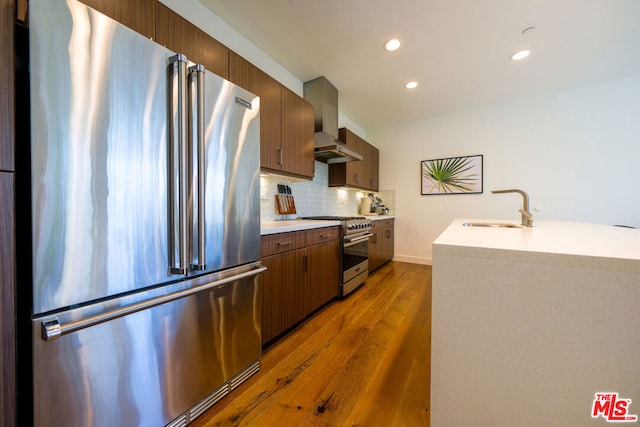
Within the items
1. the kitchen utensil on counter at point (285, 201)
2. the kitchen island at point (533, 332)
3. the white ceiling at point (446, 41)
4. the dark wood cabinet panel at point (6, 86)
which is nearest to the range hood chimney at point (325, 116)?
the white ceiling at point (446, 41)

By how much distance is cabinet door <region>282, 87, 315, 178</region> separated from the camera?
216cm

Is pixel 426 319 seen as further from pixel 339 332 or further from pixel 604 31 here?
pixel 604 31

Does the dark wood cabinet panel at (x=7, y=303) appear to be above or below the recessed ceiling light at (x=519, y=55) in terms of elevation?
below

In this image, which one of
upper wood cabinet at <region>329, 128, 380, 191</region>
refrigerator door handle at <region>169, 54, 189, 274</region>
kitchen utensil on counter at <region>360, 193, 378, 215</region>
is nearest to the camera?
refrigerator door handle at <region>169, 54, 189, 274</region>

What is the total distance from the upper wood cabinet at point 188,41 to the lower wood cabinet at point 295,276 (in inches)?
46.7

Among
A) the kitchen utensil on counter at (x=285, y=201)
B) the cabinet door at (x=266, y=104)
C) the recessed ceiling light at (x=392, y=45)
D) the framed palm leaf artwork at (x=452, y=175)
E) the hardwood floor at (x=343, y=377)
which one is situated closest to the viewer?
the hardwood floor at (x=343, y=377)

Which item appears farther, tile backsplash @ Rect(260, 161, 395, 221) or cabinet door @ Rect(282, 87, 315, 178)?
tile backsplash @ Rect(260, 161, 395, 221)

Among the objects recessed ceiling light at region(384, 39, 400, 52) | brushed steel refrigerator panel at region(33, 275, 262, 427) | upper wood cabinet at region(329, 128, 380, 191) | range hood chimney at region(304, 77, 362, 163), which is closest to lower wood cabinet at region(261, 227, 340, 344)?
brushed steel refrigerator panel at region(33, 275, 262, 427)

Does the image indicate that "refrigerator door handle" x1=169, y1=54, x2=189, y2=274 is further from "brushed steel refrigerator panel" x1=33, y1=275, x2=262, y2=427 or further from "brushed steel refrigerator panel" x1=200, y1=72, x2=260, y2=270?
"brushed steel refrigerator panel" x1=33, y1=275, x2=262, y2=427

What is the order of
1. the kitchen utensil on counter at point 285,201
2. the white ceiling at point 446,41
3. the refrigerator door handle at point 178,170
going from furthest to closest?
1. the kitchen utensil on counter at point 285,201
2. the white ceiling at point 446,41
3. the refrigerator door handle at point 178,170

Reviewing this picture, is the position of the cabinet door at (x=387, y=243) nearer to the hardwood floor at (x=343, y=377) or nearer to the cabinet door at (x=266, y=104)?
the hardwood floor at (x=343, y=377)

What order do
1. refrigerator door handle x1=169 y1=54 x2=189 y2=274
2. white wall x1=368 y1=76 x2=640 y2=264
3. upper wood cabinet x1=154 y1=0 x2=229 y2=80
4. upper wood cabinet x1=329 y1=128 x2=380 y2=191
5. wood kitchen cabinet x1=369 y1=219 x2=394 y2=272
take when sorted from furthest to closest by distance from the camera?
wood kitchen cabinet x1=369 y1=219 x2=394 y2=272
upper wood cabinet x1=329 y1=128 x2=380 y2=191
white wall x1=368 y1=76 x2=640 y2=264
upper wood cabinet x1=154 y1=0 x2=229 y2=80
refrigerator door handle x1=169 y1=54 x2=189 y2=274

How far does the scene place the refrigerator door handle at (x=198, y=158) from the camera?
1.08 meters

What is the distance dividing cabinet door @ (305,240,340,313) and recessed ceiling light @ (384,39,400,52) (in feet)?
6.54
